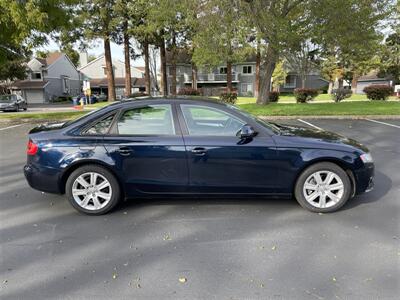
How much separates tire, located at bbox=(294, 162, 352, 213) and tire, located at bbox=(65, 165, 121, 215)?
2.34m

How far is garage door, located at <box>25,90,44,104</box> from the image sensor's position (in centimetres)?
4691

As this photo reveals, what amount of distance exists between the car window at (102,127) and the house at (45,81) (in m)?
47.4

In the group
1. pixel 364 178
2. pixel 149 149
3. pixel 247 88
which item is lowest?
pixel 364 178

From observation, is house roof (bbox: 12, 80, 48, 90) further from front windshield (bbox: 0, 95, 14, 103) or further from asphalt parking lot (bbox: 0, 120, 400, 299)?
asphalt parking lot (bbox: 0, 120, 400, 299)

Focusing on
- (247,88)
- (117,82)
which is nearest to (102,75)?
(117,82)

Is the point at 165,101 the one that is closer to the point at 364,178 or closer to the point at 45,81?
the point at 364,178

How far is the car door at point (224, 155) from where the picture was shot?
398 centimetres

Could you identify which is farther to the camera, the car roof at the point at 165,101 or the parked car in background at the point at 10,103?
the parked car in background at the point at 10,103

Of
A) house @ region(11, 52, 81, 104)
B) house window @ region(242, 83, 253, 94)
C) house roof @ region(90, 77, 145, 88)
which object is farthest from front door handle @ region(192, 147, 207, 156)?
house roof @ region(90, 77, 145, 88)

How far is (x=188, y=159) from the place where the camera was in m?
4.02

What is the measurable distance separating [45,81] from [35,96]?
2709 mm

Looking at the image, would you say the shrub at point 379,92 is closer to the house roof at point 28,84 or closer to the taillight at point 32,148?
the taillight at point 32,148

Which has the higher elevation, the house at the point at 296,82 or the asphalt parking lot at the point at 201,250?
the house at the point at 296,82

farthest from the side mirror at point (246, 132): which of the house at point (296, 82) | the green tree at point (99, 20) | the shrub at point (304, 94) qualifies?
the house at point (296, 82)
